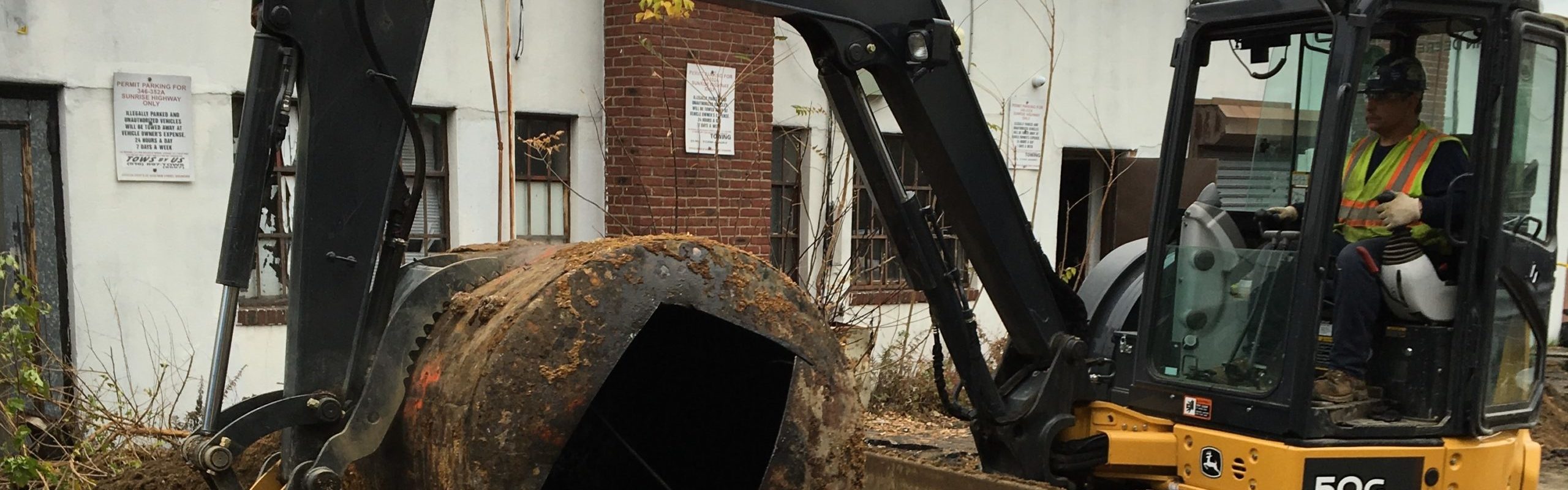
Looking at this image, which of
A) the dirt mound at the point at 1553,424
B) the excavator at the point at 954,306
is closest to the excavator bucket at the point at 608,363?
the excavator at the point at 954,306

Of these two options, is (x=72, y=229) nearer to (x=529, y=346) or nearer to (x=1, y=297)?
(x=1, y=297)

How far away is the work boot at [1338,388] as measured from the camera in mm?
4691

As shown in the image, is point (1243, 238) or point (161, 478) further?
point (161, 478)

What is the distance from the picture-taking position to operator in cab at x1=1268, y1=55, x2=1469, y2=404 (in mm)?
4668

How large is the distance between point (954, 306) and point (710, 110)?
17.4ft

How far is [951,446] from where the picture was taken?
761 cm

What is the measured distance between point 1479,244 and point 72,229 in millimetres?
6923

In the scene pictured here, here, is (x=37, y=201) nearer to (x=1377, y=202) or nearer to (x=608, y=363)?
(x=608, y=363)

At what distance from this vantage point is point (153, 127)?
7.94 m

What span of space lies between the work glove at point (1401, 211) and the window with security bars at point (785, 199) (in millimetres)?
6482

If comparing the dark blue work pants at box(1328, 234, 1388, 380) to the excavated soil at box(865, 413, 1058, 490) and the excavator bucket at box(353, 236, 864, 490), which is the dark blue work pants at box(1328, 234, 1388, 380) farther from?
the excavator bucket at box(353, 236, 864, 490)

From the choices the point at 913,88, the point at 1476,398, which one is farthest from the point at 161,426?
the point at 1476,398

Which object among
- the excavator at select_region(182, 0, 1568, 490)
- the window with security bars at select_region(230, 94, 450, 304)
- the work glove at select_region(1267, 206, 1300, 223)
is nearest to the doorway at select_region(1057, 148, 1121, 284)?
the window with security bars at select_region(230, 94, 450, 304)

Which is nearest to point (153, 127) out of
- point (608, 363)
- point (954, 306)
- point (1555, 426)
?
point (954, 306)
